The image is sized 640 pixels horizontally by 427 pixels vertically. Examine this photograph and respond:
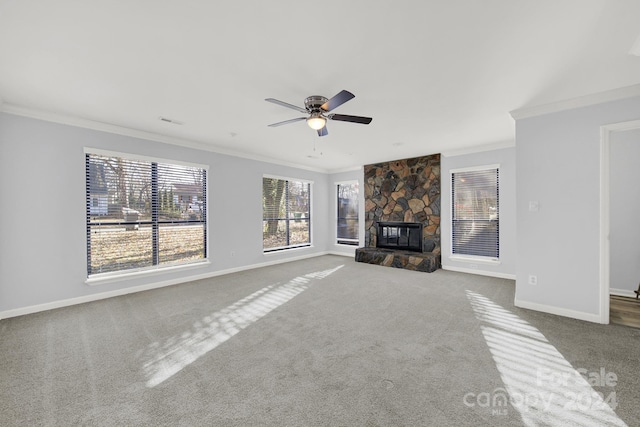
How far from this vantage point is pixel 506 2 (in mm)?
1693

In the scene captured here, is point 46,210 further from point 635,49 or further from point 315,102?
point 635,49

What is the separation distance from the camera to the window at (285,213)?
256 inches

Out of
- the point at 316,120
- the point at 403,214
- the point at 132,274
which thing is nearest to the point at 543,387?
the point at 316,120

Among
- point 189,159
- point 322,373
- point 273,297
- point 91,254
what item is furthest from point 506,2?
point 91,254

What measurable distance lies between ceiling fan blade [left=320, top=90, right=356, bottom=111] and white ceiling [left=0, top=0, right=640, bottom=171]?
0.74 ft

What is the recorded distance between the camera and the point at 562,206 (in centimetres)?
323

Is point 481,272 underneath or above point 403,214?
underneath

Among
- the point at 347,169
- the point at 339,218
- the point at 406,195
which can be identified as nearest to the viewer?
the point at 406,195

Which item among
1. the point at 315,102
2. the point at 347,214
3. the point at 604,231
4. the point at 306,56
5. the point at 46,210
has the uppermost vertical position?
the point at 306,56

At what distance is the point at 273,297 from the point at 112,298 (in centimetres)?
251

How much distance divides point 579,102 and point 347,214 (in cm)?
546

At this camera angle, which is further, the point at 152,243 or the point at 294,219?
the point at 294,219

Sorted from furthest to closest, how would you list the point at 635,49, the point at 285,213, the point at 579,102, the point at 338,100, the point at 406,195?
the point at 285,213 < the point at 406,195 < the point at 579,102 < the point at 338,100 < the point at 635,49

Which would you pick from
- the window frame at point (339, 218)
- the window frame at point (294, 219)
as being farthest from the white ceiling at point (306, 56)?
the window frame at point (339, 218)
